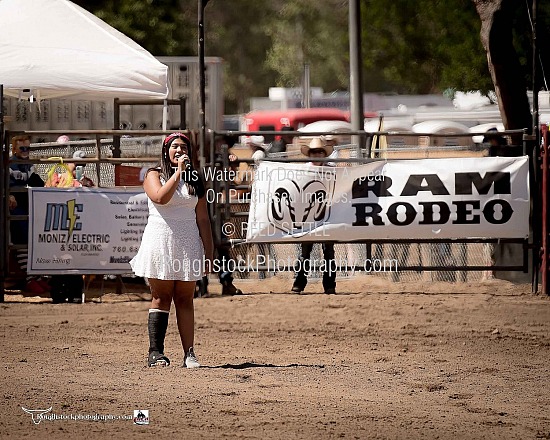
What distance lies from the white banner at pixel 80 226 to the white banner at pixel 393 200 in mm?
1526

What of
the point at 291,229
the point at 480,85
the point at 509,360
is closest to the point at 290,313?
the point at 291,229

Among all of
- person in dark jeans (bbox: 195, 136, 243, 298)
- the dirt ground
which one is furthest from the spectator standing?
→ person in dark jeans (bbox: 195, 136, 243, 298)

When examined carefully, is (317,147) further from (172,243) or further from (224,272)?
(172,243)

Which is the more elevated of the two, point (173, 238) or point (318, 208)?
point (318, 208)

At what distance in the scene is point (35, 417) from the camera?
24.0ft

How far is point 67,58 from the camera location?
15.5 metres

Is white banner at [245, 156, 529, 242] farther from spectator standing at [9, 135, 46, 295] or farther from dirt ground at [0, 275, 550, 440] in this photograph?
spectator standing at [9, 135, 46, 295]

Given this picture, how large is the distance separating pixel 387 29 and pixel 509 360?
29.8 metres

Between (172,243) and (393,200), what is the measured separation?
5.71m

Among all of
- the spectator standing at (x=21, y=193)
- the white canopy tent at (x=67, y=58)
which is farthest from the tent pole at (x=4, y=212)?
the white canopy tent at (x=67, y=58)

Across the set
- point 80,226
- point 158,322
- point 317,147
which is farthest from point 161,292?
point 317,147

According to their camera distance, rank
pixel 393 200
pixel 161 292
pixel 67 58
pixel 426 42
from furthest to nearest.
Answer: pixel 426 42 → pixel 67 58 → pixel 393 200 → pixel 161 292

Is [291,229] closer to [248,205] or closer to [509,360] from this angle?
[248,205]

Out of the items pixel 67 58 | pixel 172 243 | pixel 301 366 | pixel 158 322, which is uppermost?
pixel 67 58
